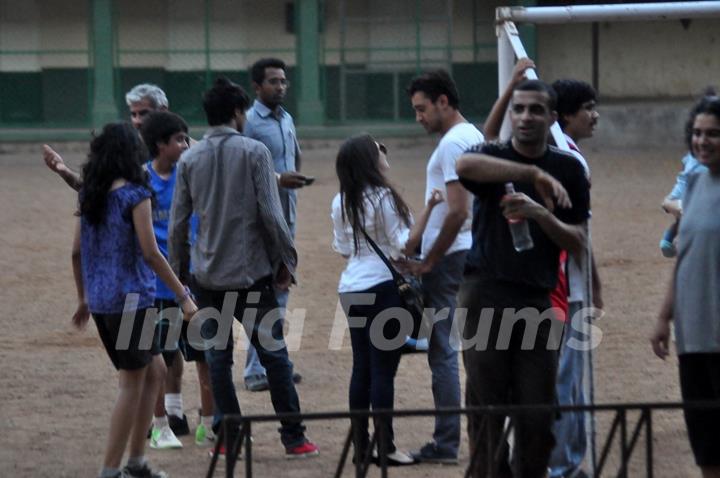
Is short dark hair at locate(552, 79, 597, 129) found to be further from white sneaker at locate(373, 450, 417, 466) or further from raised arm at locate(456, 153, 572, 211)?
white sneaker at locate(373, 450, 417, 466)

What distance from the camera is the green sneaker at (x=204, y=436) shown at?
22.5 feet

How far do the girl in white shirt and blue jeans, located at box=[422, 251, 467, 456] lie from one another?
0.26 meters

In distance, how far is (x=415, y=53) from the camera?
25797 millimetres

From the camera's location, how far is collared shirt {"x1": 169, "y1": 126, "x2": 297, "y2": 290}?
639 centimetres

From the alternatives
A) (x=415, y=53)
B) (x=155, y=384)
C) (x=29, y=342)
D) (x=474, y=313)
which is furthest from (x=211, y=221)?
(x=415, y=53)

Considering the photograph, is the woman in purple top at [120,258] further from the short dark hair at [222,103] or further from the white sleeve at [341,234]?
the white sleeve at [341,234]

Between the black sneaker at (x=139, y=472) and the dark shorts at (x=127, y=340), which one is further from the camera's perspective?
the black sneaker at (x=139, y=472)

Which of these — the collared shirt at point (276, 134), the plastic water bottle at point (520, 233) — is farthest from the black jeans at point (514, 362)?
the collared shirt at point (276, 134)

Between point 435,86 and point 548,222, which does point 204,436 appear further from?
point 548,222

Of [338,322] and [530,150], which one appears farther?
[338,322]

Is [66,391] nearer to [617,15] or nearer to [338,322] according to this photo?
[338,322]

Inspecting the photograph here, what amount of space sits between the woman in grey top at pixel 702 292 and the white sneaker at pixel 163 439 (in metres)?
2.82

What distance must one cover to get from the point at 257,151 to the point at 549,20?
152 cm

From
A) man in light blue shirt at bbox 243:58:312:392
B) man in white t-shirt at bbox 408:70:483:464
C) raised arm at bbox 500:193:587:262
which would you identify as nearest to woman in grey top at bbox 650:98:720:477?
raised arm at bbox 500:193:587:262
